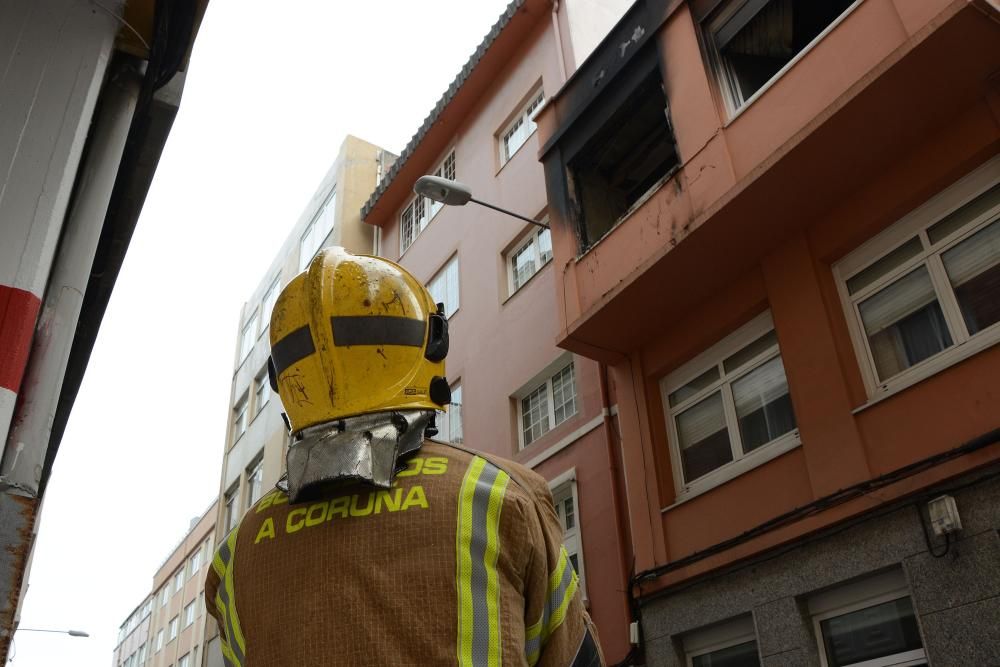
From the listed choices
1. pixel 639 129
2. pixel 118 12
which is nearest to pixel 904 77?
pixel 639 129

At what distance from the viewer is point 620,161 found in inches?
517

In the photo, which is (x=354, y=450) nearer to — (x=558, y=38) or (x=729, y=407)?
(x=729, y=407)

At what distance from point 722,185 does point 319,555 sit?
26.0 feet

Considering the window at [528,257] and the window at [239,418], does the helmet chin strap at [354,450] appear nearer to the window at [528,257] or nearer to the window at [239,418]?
the window at [528,257]

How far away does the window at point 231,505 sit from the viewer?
27.8 meters

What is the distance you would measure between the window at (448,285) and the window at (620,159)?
5293 millimetres

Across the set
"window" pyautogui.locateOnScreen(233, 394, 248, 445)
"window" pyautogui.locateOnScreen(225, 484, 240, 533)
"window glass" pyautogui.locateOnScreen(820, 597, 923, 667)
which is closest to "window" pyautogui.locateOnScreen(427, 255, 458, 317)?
"window glass" pyautogui.locateOnScreen(820, 597, 923, 667)

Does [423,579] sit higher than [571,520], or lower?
lower

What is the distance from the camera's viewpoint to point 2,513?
1.81m

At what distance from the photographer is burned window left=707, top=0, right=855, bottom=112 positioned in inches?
409

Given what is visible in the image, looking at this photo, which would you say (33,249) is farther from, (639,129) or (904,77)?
(639,129)

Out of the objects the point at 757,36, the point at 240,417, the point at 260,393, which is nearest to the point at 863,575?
the point at 757,36

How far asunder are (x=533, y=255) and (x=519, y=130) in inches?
135

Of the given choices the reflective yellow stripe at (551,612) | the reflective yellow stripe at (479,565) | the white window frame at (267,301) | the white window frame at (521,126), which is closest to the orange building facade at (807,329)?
the white window frame at (521,126)
